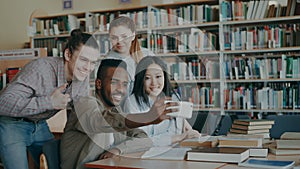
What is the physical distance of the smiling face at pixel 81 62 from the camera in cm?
202

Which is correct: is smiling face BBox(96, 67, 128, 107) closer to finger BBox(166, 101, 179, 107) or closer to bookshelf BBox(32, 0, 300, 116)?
finger BBox(166, 101, 179, 107)

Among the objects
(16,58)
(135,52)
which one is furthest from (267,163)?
(16,58)

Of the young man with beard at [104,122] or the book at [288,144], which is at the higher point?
the young man with beard at [104,122]

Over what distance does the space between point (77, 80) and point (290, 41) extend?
10.6ft

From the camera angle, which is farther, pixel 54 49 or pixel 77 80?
pixel 54 49

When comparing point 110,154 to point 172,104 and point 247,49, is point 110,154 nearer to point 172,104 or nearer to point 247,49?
point 172,104

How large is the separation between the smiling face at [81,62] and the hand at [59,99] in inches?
4.4

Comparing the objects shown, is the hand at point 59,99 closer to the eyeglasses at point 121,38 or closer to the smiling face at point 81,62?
the smiling face at point 81,62

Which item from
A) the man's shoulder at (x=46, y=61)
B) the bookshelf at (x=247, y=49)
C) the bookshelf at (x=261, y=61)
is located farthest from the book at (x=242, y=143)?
the bookshelf at (x=261, y=61)

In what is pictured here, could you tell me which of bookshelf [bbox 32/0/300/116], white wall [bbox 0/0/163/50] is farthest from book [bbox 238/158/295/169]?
white wall [bbox 0/0/163/50]

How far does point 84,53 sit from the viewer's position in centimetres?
209

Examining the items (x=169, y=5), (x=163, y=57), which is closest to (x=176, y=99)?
(x=163, y=57)

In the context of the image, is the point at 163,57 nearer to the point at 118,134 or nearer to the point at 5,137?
the point at 118,134

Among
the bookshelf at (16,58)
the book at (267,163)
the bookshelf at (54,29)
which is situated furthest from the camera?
the bookshelf at (54,29)
